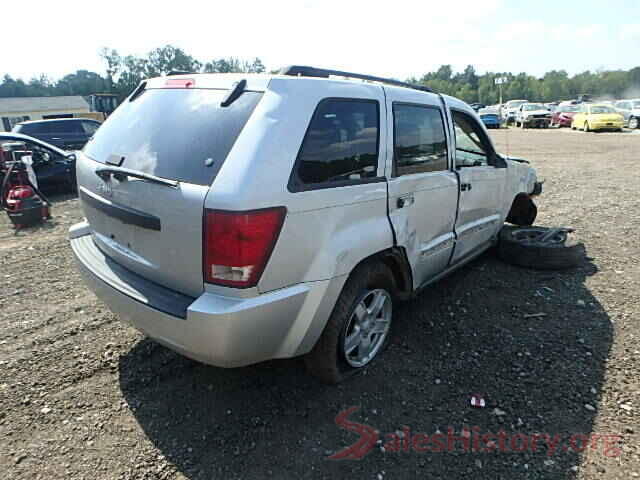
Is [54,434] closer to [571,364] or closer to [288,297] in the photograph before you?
[288,297]

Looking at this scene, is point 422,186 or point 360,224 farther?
point 422,186

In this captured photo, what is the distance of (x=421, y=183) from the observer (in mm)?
3174

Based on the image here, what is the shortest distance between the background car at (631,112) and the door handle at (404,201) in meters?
30.4

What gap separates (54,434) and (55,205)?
7343 mm

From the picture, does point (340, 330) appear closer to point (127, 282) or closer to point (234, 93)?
point (127, 282)

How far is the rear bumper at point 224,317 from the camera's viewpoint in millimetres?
2104

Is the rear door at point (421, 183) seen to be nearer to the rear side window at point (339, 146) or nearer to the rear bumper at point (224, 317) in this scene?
the rear side window at point (339, 146)

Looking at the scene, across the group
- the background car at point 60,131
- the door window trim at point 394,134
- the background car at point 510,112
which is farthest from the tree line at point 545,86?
the door window trim at point 394,134

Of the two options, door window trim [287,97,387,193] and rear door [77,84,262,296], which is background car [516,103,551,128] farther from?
rear door [77,84,262,296]

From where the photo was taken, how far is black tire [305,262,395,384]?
2.63 metres

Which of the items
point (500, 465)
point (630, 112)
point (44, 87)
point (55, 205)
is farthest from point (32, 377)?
point (44, 87)

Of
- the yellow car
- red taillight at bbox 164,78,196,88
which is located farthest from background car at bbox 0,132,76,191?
the yellow car

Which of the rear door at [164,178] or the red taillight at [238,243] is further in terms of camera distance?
the rear door at [164,178]

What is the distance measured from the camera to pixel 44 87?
9919cm
